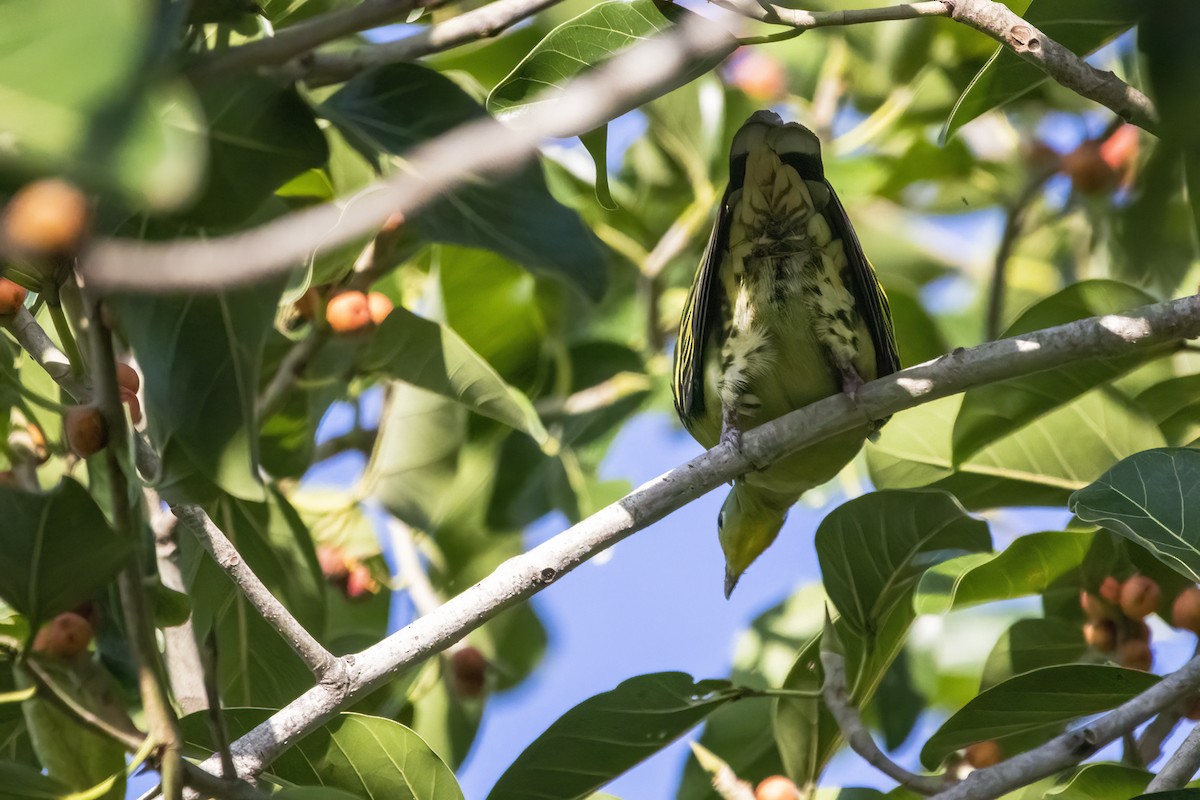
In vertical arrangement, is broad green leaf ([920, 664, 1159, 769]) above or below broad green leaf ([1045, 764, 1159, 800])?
above

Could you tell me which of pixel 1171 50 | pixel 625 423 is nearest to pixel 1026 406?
pixel 625 423

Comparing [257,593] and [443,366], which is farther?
[443,366]

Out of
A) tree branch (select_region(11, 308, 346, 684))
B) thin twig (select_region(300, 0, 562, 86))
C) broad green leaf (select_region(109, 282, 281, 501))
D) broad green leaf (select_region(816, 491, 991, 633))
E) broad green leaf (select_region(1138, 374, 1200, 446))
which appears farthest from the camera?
broad green leaf (select_region(1138, 374, 1200, 446))

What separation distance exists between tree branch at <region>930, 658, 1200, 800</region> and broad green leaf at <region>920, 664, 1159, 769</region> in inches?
9.2

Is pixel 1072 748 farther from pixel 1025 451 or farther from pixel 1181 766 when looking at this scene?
pixel 1025 451

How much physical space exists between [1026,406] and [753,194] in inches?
38.3

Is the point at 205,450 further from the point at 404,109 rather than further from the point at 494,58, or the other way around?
the point at 494,58

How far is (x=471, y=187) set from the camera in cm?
271

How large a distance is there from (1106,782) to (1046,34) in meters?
1.54

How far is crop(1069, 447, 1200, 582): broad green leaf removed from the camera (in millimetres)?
2461

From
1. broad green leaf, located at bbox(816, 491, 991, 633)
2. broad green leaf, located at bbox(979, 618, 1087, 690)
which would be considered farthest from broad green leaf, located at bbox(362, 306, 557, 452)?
broad green leaf, located at bbox(979, 618, 1087, 690)

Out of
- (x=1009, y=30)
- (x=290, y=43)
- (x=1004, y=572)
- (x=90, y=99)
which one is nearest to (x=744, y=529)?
(x=1004, y=572)

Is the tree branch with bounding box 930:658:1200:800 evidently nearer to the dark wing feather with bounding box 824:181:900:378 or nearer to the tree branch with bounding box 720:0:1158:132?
the tree branch with bounding box 720:0:1158:132

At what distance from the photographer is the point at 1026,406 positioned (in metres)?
3.05
